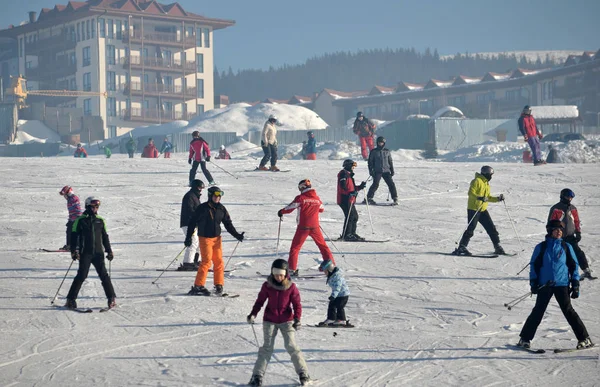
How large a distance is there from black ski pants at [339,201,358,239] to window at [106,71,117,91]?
65.5 m

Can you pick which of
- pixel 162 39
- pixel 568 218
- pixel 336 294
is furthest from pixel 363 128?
pixel 162 39

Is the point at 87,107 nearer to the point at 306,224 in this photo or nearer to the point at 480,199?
the point at 480,199

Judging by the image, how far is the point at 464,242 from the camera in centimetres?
1515

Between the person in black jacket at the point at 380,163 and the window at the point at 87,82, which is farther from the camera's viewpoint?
the window at the point at 87,82

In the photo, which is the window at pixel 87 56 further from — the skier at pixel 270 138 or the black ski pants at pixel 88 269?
the black ski pants at pixel 88 269

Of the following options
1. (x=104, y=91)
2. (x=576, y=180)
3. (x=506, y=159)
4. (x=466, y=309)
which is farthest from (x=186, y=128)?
(x=466, y=309)

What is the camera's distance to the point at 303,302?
38.3 feet

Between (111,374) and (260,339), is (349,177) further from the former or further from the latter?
(111,374)

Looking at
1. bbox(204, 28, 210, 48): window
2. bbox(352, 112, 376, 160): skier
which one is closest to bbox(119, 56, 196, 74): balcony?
bbox(204, 28, 210, 48): window

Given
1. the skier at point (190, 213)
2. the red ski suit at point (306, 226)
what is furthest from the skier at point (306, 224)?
the skier at point (190, 213)

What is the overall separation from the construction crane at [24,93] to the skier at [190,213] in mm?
62971

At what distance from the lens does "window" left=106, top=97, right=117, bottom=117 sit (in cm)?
7894

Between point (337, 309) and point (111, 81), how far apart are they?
71.6 m

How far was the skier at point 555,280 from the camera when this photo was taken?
30.4ft
